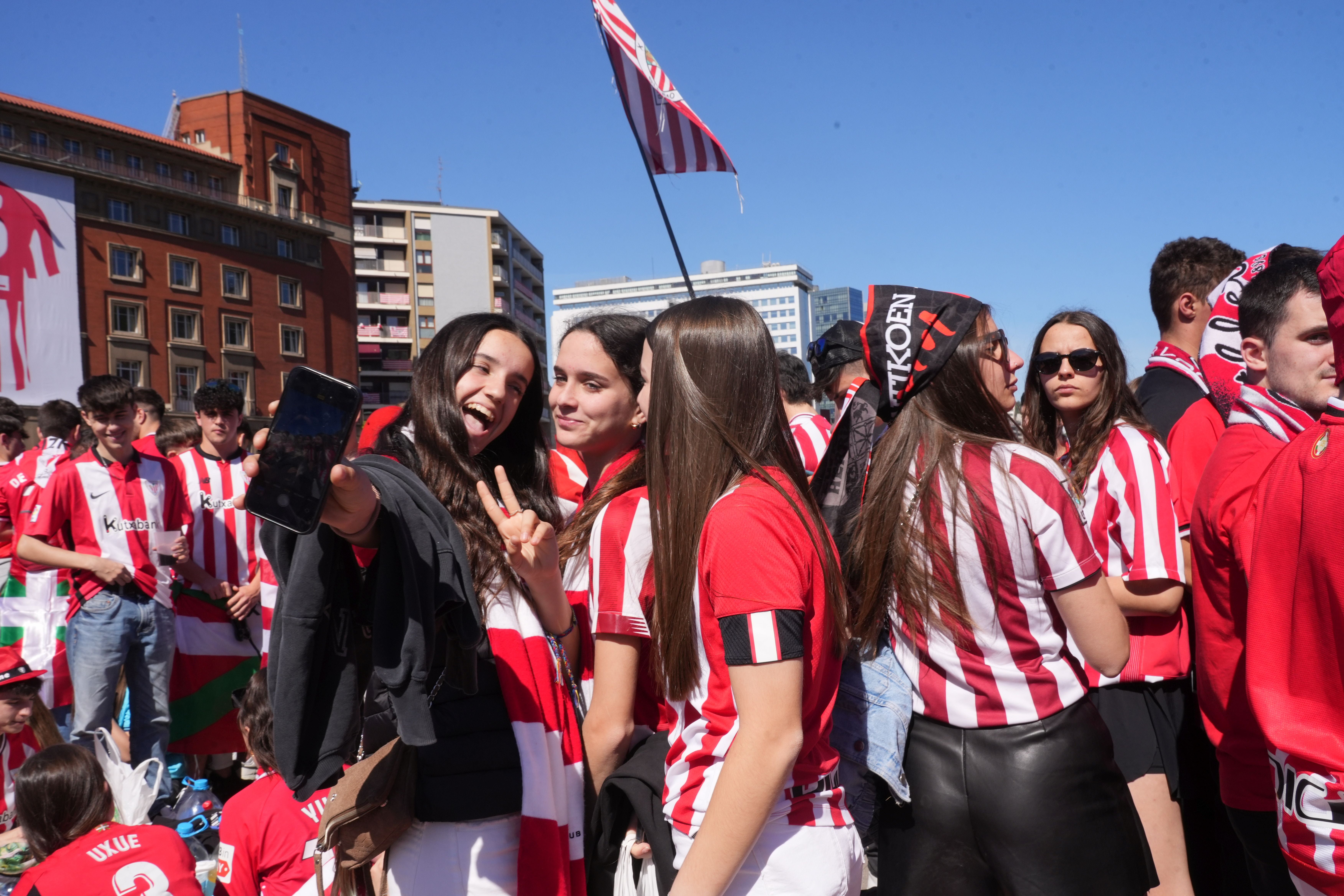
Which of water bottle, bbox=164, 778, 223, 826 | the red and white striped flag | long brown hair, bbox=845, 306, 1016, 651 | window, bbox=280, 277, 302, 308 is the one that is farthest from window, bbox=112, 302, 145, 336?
long brown hair, bbox=845, 306, 1016, 651

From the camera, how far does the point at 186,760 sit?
6531 mm

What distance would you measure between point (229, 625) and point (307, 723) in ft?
18.1

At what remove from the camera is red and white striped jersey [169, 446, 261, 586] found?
6.50 metres

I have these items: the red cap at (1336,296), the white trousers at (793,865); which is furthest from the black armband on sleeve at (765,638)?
the red cap at (1336,296)

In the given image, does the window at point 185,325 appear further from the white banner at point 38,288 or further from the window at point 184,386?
the white banner at point 38,288

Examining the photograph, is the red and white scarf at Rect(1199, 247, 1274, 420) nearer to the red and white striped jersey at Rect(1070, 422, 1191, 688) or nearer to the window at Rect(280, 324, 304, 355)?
the red and white striped jersey at Rect(1070, 422, 1191, 688)

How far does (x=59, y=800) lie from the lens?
9.41 ft

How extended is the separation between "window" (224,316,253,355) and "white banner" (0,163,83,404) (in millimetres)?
9156

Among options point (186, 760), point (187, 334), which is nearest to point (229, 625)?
point (186, 760)

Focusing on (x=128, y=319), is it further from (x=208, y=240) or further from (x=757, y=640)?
(x=757, y=640)

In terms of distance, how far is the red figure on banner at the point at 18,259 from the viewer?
3781cm

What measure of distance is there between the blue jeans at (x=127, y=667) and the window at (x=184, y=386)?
47643mm

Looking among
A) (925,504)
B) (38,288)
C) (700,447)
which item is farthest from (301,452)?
(38,288)

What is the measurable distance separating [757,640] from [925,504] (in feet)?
2.20
